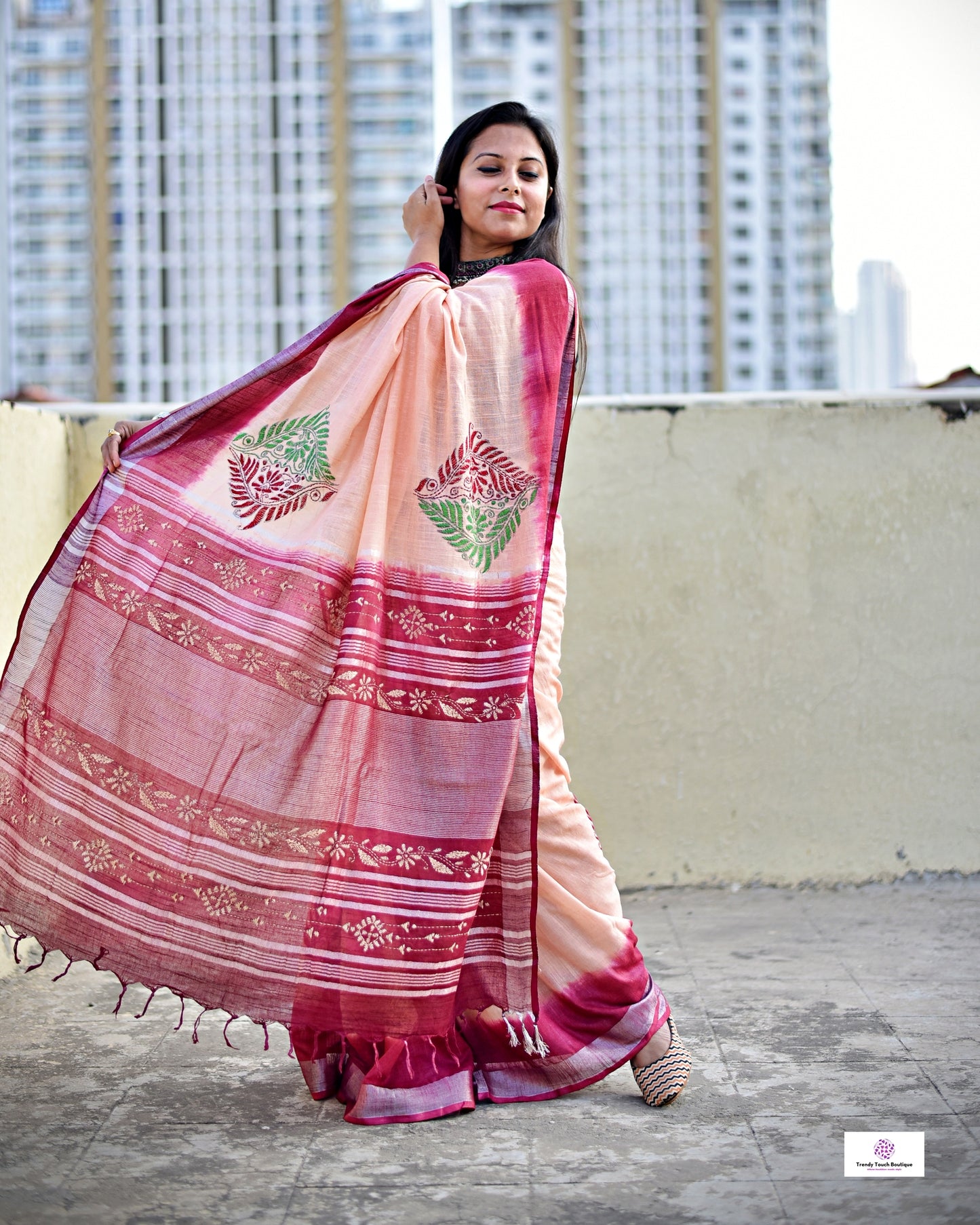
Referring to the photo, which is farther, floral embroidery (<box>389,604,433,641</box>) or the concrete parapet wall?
the concrete parapet wall

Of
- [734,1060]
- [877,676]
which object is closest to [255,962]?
[734,1060]

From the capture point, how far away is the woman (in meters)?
1.82

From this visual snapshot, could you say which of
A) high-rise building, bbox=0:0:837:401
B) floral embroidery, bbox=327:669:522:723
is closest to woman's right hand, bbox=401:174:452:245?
floral embroidery, bbox=327:669:522:723

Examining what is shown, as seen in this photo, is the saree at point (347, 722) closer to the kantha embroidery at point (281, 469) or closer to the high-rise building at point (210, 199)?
the kantha embroidery at point (281, 469)

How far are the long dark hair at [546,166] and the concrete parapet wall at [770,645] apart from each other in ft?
3.33

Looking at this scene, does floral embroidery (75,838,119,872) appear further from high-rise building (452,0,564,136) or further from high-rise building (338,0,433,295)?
high-rise building (452,0,564,136)

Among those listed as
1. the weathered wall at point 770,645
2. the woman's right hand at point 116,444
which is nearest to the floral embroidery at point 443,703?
the woman's right hand at point 116,444

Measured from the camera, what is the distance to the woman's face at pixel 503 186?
83.1 inches

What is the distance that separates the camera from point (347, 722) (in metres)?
1.83

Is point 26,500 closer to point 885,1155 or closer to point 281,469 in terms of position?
point 281,469

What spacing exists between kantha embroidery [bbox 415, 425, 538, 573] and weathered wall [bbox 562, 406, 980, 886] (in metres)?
1.25

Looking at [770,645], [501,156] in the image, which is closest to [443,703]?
[501,156]

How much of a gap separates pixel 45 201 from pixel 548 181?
3108 inches

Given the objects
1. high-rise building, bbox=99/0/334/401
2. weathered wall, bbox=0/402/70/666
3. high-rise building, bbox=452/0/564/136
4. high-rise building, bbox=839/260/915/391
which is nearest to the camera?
weathered wall, bbox=0/402/70/666
